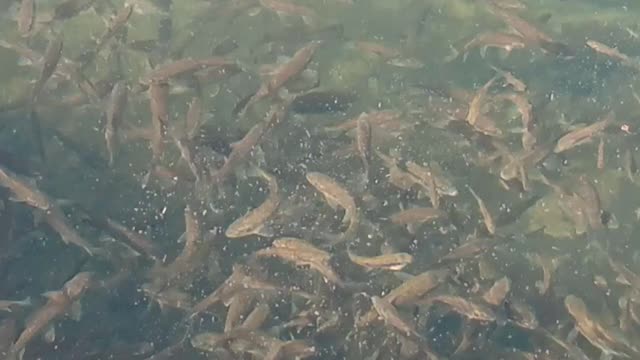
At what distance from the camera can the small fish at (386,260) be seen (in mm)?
5949

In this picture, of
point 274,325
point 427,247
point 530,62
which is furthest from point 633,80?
point 274,325

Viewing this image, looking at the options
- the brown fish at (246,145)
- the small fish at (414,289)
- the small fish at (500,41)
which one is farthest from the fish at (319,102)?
the small fish at (500,41)

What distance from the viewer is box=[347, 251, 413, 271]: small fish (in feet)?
19.5

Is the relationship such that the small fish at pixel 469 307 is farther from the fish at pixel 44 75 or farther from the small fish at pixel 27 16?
the small fish at pixel 27 16

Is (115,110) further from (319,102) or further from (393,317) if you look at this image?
(393,317)

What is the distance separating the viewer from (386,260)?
6.02m

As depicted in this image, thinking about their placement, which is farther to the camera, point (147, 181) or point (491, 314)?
point (147, 181)

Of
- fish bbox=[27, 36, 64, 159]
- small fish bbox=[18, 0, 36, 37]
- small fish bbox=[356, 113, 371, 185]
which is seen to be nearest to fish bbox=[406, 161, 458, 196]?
small fish bbox=[356, 113, 371, 185]

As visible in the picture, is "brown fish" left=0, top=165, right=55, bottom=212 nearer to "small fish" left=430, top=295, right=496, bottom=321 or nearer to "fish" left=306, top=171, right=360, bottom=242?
"fish" left=306, top=171, right=360, bottom=242

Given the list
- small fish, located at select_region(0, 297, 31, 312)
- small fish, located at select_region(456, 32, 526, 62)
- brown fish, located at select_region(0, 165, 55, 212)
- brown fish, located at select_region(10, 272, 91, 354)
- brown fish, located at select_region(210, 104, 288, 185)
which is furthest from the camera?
small fish, located at select_region(456, 32, 526, 62)

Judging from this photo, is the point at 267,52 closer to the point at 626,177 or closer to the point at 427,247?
the point at 427,247

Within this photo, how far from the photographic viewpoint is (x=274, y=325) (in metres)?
6.15

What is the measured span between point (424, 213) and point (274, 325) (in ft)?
5.15

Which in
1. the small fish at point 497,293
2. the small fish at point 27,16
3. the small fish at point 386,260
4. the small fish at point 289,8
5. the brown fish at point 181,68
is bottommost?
the small fish at point 497,293
